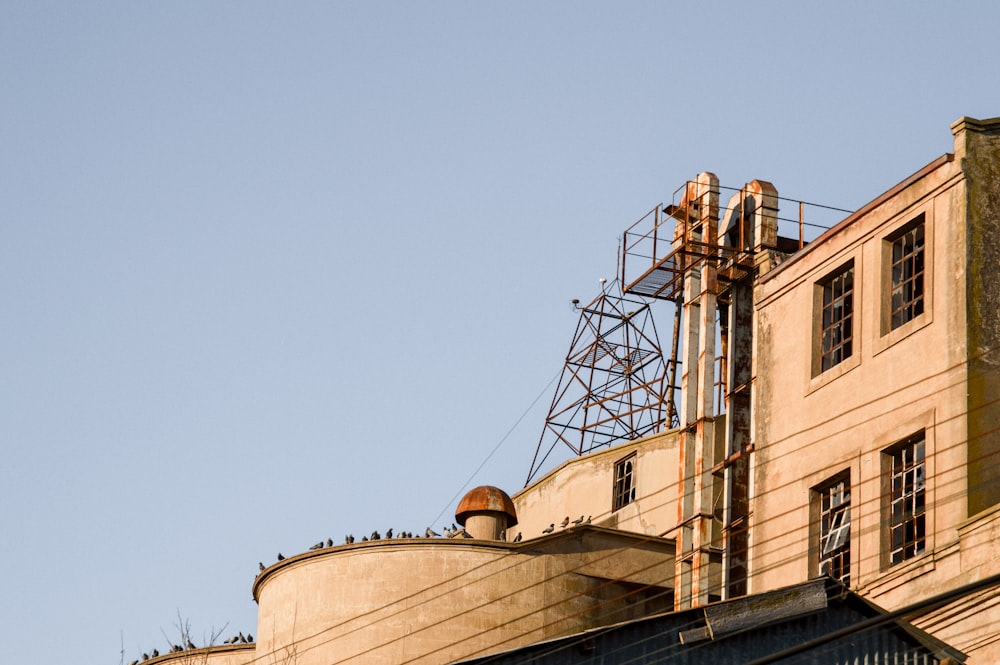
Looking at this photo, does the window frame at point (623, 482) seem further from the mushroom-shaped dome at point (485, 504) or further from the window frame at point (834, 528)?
the window frame at point (834, 528)

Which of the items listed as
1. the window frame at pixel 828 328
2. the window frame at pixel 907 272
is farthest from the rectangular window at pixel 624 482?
the window frame at pixel 907 272

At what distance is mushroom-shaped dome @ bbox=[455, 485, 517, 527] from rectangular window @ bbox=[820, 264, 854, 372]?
12.1 meters

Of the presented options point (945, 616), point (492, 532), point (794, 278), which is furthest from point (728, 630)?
point (492, 532)

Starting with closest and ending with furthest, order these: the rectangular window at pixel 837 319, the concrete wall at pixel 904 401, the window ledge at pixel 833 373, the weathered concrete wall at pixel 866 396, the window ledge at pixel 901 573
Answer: the concrete wall at pixel 904 401
the window ledge at pixel 901 573
the weathered concrete wall at pixel 866 396
the window ledge at pixel 833 373
the rectangular window at pixel 837 319

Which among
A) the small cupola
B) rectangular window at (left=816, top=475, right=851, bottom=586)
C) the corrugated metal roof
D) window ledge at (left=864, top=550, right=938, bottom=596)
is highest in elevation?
the small cupola

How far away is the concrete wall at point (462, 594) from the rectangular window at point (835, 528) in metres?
8.38

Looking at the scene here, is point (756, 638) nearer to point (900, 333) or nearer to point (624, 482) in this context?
point (900, 333)

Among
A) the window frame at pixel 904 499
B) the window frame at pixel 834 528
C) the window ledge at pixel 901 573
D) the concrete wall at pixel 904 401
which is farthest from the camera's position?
the window frame at pixel 834 528

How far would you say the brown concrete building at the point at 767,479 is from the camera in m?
28.6

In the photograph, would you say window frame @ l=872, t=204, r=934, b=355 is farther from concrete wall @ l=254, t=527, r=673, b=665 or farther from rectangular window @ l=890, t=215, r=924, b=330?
A: concrete wall @ l=254, t=527, r=673, b=665

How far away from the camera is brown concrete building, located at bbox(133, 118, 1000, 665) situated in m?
Answer: 28.6

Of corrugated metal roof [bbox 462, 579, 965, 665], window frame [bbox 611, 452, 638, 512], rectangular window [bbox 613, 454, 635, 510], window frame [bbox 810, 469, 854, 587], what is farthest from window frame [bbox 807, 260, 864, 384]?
rectangular window [bbox 613, 454, 635, 510]

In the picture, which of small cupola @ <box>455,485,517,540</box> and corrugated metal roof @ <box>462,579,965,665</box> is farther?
small cupola @ <box>455,485,517,540</box>

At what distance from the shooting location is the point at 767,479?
33.4 metres
